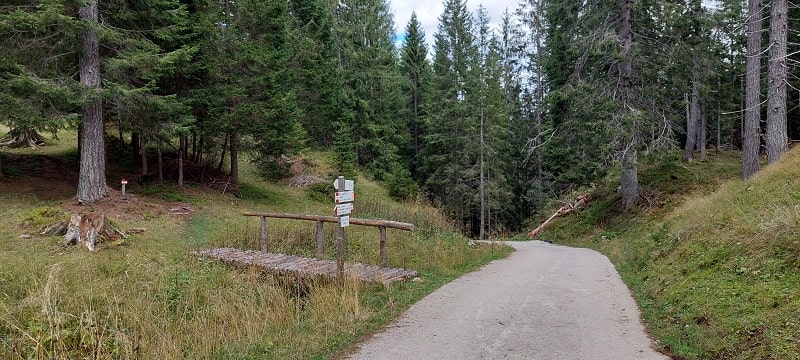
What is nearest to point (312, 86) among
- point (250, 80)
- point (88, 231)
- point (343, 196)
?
point (250, 80)

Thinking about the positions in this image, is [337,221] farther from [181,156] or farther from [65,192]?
→ [181,156]

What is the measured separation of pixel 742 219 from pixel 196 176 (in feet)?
63.8

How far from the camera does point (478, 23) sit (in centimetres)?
4075

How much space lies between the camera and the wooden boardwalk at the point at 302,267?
7.68 metres

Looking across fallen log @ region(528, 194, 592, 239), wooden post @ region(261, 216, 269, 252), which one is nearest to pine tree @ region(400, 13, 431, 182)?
fallen log @ region(528, 194, 592, 239)

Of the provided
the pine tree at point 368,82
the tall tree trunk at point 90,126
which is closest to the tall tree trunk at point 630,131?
the tall tree trunk at point 90,126

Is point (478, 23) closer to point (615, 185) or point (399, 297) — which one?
point (615, 185)

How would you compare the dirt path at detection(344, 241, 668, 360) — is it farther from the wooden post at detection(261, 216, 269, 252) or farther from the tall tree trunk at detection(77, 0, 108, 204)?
the tall tree trunk at detection(77, 0, 108, 204)

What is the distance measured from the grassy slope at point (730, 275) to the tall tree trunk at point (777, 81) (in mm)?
1938

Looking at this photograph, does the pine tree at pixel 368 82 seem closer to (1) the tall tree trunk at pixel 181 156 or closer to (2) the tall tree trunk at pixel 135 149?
(1) the tall tree trunk at pixel 181 156

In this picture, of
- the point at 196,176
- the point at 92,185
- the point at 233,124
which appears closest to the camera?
the point at 92,185

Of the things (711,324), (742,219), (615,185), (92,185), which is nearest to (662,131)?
(615,185)

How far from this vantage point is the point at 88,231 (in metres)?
10.0

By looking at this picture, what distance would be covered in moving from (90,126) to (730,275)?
16244mm
